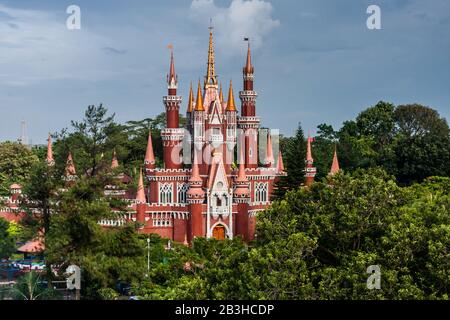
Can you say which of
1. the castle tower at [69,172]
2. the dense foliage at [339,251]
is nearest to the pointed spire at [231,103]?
the castle tower at [69,172]

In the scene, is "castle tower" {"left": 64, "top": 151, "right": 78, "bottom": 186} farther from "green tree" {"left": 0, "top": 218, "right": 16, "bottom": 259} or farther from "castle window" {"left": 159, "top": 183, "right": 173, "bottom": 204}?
"castle window" {"left": 159, "top": 183, "right": 173, "bottom": 204}

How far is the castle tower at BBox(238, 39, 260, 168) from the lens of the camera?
58.4 m

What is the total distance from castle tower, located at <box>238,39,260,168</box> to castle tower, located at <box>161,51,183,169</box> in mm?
4650

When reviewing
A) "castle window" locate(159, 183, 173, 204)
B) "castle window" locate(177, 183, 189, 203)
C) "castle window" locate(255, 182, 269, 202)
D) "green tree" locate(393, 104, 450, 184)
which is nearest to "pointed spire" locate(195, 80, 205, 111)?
"castle window" locate(177, 183, 189, 203)

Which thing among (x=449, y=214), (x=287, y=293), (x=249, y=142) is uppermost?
(x=249, y=142)

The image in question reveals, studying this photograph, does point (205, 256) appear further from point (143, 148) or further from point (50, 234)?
point (143, 148)

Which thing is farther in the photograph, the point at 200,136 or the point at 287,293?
the point at 200,136

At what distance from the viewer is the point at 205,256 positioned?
31.5 m

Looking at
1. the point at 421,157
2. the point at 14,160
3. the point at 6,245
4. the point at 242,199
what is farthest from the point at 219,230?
the point at 14,160

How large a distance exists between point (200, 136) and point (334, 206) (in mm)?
32249

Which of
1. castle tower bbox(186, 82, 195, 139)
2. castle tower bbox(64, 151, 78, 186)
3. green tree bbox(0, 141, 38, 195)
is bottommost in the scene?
castle tower bbox(64, 151, 78, 186)

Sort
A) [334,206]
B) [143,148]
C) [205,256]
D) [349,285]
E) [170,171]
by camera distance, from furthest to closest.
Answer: [143,148]
[170,171]
[205,256]
[334,206]
[349,285]
